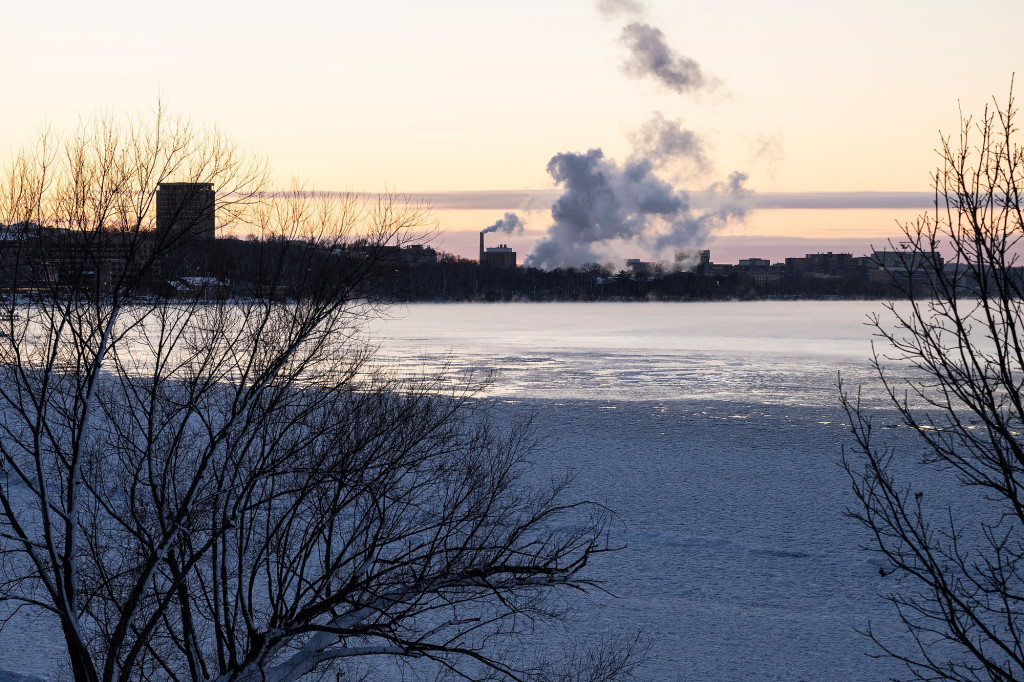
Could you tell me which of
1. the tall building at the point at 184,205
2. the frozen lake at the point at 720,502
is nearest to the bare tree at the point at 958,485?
the frozen lake at the point at 720,502

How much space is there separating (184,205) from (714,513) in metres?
10.0

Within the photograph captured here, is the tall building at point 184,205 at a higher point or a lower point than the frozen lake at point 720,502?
higher

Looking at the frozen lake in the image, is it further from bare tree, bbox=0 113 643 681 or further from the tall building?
the tall building

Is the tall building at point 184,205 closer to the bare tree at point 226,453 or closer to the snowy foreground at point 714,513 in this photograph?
the bare tree at point 226,453

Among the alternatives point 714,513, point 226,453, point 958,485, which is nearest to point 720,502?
point 714,513

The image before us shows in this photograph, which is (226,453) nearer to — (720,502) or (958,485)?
(720,502)

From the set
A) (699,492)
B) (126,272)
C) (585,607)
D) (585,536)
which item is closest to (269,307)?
A: (126,272)

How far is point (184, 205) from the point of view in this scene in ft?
26.4

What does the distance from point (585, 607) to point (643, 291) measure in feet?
405

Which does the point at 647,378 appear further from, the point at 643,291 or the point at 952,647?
the point at 643,291

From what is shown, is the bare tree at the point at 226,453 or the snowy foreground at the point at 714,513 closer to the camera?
the bare tree at the point at 226,453

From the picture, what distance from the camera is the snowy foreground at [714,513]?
10.2 m

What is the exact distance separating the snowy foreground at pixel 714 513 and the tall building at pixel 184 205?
520cm

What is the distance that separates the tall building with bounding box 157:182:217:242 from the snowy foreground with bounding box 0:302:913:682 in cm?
520
